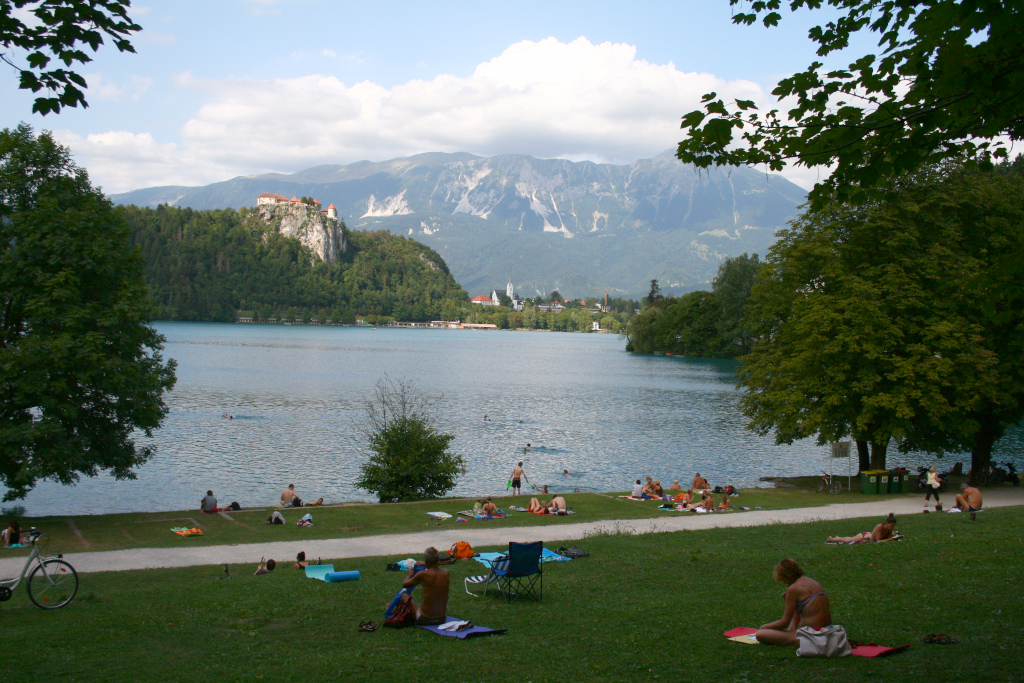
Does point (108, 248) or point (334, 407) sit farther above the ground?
point (108, 248)

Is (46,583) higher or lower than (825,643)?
lower

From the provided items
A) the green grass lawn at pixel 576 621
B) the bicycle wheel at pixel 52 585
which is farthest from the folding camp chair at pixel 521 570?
the bicycle wheel at pixel 52 585

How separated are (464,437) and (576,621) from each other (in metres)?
31.5

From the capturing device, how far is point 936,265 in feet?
79.2

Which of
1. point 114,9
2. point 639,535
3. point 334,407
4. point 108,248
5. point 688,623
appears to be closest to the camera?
point 114,9

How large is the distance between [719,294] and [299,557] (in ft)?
322

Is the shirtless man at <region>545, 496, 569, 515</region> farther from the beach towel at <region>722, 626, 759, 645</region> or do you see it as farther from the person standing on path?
the beach towel at <region>722, 626, 759, 645</region>

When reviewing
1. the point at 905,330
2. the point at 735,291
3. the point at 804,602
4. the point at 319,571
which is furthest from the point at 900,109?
the point at 735,291

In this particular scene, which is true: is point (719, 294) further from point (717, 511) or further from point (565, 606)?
point (565, 606)

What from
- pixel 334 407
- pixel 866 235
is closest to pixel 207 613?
pixel 866 235

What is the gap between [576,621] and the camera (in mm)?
8797

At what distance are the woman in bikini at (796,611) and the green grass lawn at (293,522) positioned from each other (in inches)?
414

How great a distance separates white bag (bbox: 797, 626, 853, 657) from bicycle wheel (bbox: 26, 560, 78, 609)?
925 centimetres

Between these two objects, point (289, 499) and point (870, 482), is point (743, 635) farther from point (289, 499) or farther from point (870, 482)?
point (870, 482)
